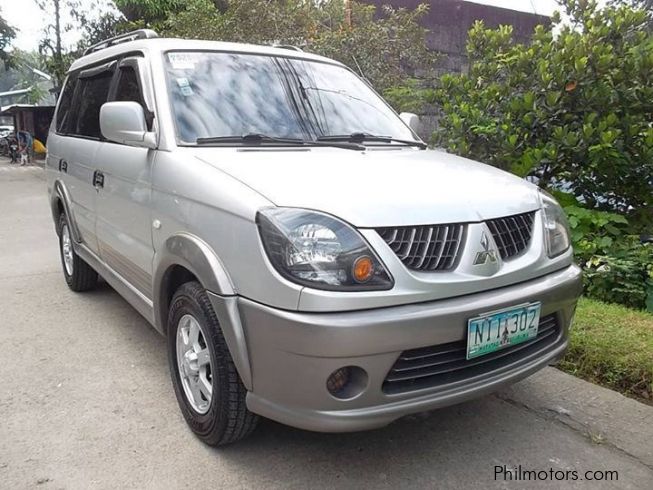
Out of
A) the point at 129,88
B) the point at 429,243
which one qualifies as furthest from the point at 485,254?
the point at 129,88

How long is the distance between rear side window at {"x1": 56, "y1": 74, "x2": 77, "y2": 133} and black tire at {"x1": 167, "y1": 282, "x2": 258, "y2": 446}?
300 cm

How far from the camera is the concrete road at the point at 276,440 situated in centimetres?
243

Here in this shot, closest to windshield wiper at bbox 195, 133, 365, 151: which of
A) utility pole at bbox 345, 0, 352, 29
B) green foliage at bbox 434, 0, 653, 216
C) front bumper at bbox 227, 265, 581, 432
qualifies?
front bumper at bbox 227, 265, 581, 432

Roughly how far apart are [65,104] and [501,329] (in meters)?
4.34

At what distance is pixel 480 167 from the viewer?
3.01 meters

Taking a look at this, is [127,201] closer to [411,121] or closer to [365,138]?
[365,138]

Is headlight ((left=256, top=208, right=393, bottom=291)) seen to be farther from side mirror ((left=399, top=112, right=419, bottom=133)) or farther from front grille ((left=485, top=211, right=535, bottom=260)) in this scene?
side mirror ((left=399, top=112, right=419, bottom=133))

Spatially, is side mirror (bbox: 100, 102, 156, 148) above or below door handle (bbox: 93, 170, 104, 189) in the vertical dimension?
above

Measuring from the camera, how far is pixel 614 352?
3.30 meters

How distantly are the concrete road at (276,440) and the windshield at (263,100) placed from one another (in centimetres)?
146

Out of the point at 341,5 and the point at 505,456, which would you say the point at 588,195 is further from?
the point at 341,5

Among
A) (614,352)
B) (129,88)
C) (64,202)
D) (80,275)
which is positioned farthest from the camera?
(80,275)

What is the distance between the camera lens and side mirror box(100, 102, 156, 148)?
2.87 meters

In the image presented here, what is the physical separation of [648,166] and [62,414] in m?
4.65
